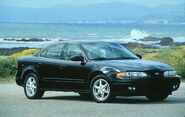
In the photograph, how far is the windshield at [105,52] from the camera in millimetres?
18016

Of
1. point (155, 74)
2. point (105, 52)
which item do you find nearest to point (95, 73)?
point (105, 52)

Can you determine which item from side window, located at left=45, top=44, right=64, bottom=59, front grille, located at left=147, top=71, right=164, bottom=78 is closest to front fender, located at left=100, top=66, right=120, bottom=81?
front grille, located at left=147, top=71, right=164, bottom=78

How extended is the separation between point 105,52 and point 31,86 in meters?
1.99

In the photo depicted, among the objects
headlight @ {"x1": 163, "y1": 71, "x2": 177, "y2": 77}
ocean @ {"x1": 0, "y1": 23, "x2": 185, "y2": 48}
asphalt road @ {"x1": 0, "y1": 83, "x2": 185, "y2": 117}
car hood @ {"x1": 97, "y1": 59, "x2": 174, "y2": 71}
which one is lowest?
asphalt road @ {"x1": 0, "y1": 83, "x2": 185, "y2": 117}

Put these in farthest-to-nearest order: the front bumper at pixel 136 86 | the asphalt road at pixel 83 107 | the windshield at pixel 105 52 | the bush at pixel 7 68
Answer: the bush at pixel 7 68 < the windshield at pixel 105 52 < the front bumper at pixel 136 86 < the asphalt road at pixel 83 107

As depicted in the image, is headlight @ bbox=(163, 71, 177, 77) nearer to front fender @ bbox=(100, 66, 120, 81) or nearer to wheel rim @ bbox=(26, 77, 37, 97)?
front fender @ bbox=(100, 66, 120, 81)

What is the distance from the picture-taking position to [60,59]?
18.5m

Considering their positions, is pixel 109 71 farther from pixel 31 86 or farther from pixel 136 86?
pixel 31 86

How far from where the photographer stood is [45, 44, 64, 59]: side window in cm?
1861

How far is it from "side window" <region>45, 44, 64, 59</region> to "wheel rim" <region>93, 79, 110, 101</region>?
62.0 inches

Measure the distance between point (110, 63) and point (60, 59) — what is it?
150cm

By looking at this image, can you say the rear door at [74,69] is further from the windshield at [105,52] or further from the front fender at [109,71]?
the front fender at [109,71]

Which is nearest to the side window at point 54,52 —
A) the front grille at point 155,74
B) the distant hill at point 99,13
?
the front grille at point 155,74

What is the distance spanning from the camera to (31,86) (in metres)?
18.9
